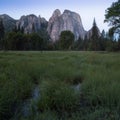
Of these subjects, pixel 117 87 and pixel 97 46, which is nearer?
pixel 117 87

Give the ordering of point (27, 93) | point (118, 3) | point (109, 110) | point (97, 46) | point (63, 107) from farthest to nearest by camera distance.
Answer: point (97, 46) < point (118, 3) < point (27, 93) < point (63, 107) < point (109, 110)

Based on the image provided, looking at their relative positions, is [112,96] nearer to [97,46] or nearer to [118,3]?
[118,3]

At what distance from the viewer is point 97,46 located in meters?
73.5

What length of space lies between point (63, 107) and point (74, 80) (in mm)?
3665

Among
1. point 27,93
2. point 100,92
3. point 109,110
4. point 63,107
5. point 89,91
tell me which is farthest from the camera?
point 27,93

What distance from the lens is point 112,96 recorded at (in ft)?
18.2

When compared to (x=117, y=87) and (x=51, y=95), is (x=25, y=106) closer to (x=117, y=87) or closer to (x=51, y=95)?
(x=51, y=95)

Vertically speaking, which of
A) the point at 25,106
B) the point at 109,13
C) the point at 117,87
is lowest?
the point at 25,106

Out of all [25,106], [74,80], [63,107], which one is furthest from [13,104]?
[74,80]

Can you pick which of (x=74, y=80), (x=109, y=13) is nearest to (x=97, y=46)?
(x=109, y=13)

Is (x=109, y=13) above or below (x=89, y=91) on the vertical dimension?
above

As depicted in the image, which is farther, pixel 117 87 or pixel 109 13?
pixel 109 13

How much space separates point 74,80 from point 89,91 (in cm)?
262

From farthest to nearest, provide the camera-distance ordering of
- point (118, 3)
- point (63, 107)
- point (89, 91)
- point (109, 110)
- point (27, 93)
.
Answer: point (118, 3) → point (27, 93) → point (89, 91) → point (63, 107) → point (109, 110)
